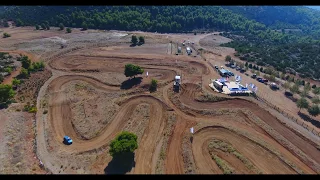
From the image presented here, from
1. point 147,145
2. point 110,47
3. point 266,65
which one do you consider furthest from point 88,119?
point 266,65

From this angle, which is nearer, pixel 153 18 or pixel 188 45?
pixel 188 45

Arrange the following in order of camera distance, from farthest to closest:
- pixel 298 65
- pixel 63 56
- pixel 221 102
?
pixel 298 65 < pixel 63 56 < pixel 221 102

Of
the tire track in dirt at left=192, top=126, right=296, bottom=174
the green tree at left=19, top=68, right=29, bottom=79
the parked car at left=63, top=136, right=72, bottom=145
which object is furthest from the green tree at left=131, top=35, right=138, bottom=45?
the parked car at left=63, top=136, right=72, bottom=145

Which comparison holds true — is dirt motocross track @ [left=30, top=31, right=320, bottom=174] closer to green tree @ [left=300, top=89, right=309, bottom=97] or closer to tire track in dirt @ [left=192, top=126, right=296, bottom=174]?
tire track in dirt @ [left=192, top=126, right=296, bottom=174]

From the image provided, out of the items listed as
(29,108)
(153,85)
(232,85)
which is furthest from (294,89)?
(29,108)

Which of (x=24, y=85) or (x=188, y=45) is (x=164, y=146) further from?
(x=188, y=45)

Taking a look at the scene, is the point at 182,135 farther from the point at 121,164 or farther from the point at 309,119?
the point at 309,119

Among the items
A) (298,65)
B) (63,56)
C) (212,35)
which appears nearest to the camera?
(63,56)
